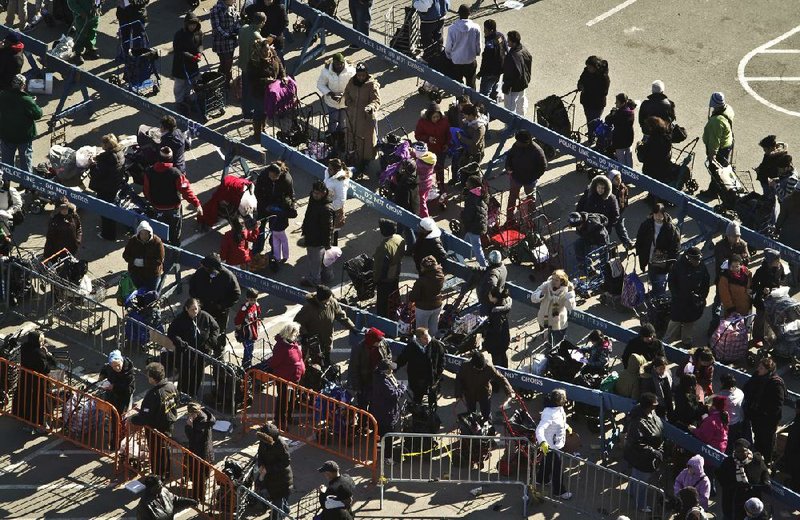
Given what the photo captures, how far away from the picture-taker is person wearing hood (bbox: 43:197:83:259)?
26991 millimetres

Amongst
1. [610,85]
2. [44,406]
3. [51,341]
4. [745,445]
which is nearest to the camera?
[745,445]

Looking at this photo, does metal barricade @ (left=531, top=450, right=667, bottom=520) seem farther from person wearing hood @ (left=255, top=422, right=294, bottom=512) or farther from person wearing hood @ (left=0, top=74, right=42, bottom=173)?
person wearing hood @ (left=0, top=74, right=42, bottom=173)

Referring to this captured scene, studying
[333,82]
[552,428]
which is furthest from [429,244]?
[333,82]

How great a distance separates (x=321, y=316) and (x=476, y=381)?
7.74ft

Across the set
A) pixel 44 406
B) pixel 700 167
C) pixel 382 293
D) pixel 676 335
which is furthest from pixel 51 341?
pixel 700 167

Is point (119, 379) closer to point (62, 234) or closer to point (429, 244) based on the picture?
point (62, 234)

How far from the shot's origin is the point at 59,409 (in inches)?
983

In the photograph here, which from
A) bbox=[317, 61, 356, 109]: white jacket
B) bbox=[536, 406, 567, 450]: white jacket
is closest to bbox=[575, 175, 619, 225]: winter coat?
bbox=[317, 61, 356, 109]: white jacket

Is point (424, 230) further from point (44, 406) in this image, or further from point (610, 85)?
point (610, 85)

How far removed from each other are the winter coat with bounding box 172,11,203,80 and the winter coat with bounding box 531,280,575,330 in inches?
317

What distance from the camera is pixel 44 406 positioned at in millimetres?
24859

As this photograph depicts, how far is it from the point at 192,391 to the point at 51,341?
2533mm

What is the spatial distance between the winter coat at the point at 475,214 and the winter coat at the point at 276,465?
5.70 m

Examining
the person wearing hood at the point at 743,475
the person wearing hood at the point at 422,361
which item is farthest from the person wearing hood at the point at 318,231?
the person wearing hood at the point at 743,475
